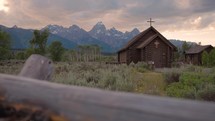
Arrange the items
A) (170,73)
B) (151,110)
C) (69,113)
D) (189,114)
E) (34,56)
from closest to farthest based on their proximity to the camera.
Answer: (189,114) → (151,110) → (69,113) → (34,56) → (170,73)

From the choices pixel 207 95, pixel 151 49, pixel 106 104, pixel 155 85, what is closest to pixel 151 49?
pixel 151 49

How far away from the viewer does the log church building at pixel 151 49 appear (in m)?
33.6

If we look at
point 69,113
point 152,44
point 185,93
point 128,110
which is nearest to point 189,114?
point 128,110

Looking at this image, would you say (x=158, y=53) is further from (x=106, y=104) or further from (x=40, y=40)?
(x=106, y=104)

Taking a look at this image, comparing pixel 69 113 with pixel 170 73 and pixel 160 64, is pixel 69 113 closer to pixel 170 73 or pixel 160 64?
pixel 170 73

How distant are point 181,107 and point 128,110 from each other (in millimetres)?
276

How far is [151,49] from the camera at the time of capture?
110 feet

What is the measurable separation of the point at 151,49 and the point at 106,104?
105 feet

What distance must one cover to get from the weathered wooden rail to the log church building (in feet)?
98.7

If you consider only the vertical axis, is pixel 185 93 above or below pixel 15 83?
below

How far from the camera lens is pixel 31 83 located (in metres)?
2.63

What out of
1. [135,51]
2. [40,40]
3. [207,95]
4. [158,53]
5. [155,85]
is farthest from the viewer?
[40,40]

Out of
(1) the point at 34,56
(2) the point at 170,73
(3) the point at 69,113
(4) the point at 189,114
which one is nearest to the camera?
(4) the point at 189,114

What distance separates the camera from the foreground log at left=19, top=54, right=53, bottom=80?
3.41 meters
